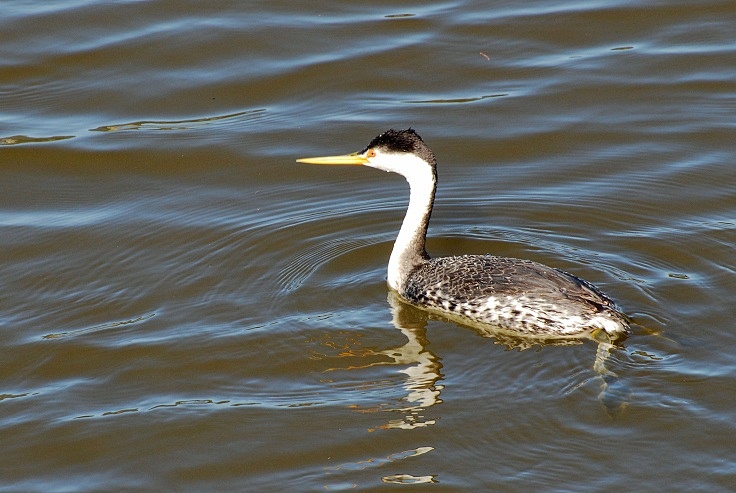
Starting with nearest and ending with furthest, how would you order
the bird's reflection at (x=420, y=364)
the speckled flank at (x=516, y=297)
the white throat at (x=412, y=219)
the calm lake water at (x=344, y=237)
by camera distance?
1. the calm lake water at (x=344, y=237)
2. the bird's reflection at (x=420, y=364)
3. the speckled flank at (x=516, y=297)
4. the white throat at (x=412, y=219)

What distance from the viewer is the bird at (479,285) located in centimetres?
715

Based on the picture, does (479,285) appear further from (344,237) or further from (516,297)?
(344,237)

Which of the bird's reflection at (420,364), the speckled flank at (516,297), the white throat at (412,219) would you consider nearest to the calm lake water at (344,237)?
the bird's reflection at (420,364)

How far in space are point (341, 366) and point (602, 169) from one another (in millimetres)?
3645

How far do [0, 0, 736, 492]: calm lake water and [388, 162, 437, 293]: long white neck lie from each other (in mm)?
273

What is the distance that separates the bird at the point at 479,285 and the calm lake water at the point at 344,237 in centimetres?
16

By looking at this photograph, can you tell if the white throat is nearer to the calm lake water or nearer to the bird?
the bird

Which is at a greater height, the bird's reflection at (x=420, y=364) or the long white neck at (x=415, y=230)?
the long white neck at (x=415, y=230)

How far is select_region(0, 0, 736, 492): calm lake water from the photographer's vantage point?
6.32 m

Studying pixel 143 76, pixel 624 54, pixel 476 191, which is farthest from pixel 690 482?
pixel 143 76

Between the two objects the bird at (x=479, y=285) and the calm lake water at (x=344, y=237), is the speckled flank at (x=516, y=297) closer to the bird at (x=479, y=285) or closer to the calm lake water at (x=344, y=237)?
the bird at (x=479, y=285)

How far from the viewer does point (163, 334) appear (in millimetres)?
7566

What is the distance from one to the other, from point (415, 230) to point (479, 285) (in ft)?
2.75

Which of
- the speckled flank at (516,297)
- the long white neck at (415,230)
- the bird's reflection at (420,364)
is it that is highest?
the long white neck at (415,230)
